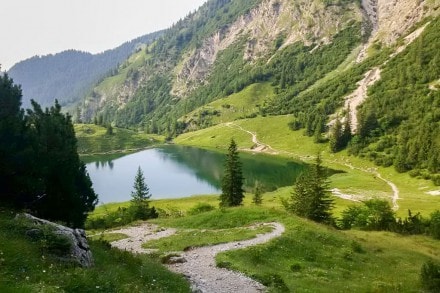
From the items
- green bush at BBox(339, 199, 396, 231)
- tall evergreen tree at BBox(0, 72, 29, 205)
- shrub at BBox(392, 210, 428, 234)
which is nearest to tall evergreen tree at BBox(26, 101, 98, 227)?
tall evergreen tree at BBox(0, 72, 29, 205)

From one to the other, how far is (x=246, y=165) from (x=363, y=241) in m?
151

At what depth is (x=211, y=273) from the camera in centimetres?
2888

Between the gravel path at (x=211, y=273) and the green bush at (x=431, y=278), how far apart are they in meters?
13.2

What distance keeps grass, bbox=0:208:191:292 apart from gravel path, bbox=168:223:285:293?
1.78 metres

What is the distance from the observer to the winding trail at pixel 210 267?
25.8m

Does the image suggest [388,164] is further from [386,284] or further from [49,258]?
[49,258]

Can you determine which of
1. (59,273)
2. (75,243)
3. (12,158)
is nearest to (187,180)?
(12,158)

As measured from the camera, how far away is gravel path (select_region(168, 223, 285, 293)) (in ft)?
84.2

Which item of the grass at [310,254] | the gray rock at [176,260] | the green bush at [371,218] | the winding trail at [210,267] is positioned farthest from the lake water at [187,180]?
the gray rock at [176,260]

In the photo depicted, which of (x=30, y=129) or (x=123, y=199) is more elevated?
(x=30, y=129)

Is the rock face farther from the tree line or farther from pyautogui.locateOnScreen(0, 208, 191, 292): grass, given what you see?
the tree line

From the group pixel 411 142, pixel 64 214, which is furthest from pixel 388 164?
pixel 64 214

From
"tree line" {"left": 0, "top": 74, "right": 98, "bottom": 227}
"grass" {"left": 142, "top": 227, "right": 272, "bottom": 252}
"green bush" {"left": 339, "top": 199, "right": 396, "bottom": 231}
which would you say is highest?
"tree line" {"left": 0, "top": 74, "right": 98, "bottom": 227}

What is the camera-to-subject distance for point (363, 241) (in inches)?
1850
